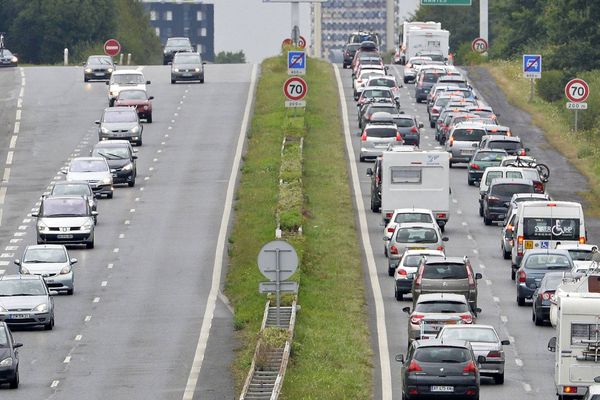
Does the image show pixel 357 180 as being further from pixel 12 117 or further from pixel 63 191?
pixel 12 117

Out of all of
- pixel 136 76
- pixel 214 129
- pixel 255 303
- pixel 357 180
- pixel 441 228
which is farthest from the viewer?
pixel 136 76

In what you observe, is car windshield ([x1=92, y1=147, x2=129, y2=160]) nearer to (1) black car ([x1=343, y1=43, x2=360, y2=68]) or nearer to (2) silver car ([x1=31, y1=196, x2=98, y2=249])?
(2) silver car ([x1=31, y1=196, x2=98, y2=249])

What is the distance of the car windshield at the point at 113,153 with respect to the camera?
2581 inches

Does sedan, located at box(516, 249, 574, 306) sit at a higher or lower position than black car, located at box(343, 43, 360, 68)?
lower

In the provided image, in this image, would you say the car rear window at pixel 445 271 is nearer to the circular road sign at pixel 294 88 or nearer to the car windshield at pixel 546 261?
the car windshield at pixel 546 261

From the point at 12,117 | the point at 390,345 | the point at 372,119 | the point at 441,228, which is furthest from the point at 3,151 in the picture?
the point at 390,345

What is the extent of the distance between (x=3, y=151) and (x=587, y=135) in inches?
949

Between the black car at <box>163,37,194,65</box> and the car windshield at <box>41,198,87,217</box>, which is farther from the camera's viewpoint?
the black car at <box>163,37,194,65</box>

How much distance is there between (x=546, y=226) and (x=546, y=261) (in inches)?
163

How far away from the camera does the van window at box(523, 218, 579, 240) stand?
49750 mm

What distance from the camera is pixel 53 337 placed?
137 ft

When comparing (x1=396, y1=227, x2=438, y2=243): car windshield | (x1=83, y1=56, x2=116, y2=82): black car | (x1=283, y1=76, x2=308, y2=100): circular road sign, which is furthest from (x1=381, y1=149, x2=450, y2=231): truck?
(x1=83, y1=56, x2=116, y2=82): black car

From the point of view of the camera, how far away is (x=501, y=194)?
190 ft

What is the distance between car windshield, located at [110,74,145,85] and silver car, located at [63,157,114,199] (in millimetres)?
22359
